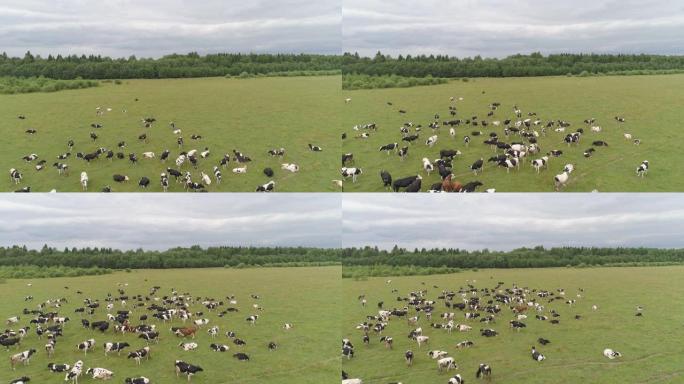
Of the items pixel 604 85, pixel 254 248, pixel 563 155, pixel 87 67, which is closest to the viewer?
pixel 563 155

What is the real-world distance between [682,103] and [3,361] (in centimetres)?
1832

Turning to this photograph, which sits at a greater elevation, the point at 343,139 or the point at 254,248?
the point at 343,139

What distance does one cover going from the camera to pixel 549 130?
1307cm

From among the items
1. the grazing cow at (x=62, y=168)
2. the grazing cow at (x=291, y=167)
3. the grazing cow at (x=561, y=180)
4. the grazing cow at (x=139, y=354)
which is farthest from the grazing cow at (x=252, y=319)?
the grazing cow at (x=561, y=180)

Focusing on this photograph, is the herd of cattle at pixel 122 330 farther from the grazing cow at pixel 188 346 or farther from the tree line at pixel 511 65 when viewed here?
the tree line at pixel 511 65

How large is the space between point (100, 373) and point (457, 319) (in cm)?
976

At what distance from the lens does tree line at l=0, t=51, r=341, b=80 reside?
14.2 m

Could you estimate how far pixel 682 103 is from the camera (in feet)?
45.7

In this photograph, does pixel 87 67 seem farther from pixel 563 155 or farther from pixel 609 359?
pixel 609 359

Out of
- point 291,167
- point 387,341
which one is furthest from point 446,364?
point 291,167

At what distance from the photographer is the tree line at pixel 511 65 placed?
1420cm

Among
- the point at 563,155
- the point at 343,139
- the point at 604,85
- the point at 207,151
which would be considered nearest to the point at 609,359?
the point at 563,155

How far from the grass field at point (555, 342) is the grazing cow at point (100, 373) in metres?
5.28

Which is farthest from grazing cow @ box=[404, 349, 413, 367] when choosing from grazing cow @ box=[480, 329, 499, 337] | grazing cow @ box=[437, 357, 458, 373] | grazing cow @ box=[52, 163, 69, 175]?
grazing cow @ box=[52, 163, 69, 175]
